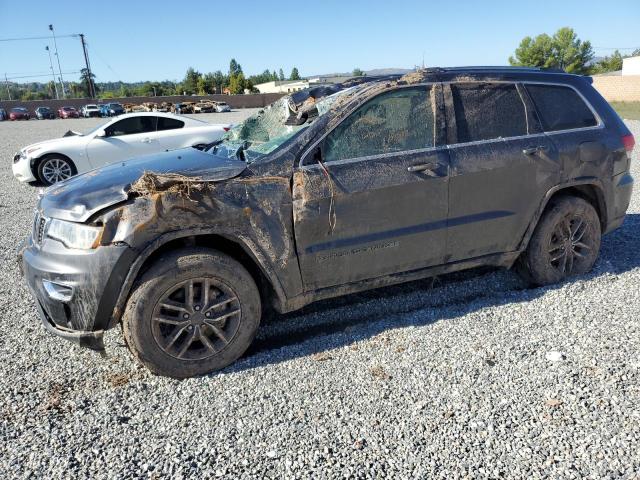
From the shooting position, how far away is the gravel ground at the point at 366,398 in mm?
2570

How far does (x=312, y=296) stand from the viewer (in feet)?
12.1

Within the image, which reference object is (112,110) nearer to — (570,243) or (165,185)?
(165,185)

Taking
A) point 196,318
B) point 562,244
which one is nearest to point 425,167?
point 562,244

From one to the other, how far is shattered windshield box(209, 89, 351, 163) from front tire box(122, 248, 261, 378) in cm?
83

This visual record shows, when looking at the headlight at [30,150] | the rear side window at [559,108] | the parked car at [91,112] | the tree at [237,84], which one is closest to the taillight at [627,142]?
the rear side window at [559,108]

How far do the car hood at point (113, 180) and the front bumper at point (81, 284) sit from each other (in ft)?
0.82

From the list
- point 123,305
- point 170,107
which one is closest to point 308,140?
point 123,305

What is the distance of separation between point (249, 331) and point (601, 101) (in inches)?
148

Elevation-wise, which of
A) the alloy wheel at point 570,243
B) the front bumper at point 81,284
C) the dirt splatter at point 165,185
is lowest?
the alloy wheel at point 570,243

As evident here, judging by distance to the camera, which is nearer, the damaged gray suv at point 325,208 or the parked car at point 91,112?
the damaged gray suv at point 325,208

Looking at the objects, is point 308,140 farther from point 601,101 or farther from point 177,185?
point 601,101

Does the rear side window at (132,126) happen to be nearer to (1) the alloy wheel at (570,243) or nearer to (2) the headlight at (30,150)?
(2) the headlight at (30,150)

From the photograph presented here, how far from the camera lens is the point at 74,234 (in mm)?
3219

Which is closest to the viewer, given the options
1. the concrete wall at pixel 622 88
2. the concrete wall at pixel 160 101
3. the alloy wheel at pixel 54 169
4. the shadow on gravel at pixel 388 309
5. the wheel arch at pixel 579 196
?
the shadow on gravel at pixel 388 309
